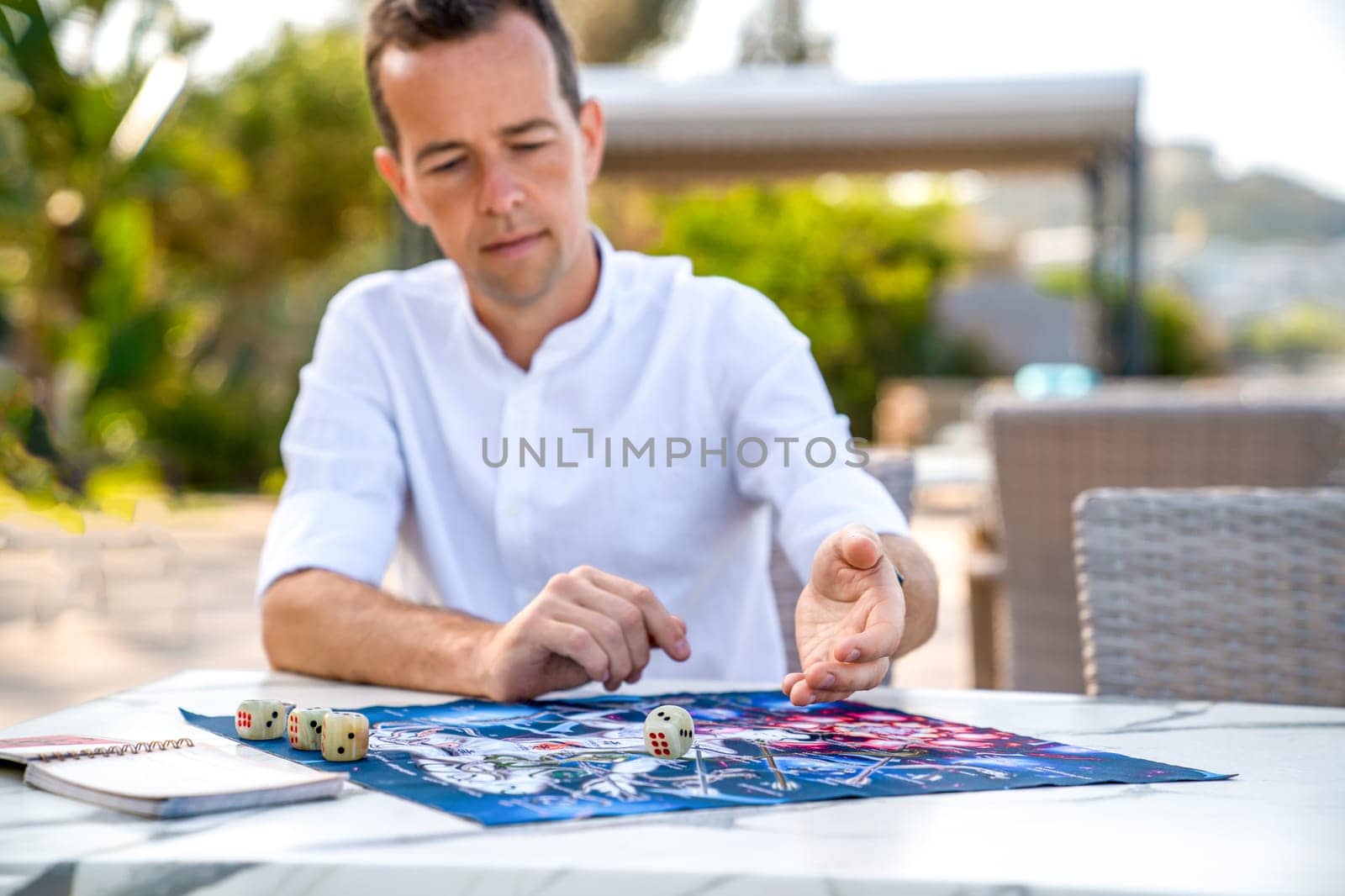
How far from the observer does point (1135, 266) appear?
25.1ft

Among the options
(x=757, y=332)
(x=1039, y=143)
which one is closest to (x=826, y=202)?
(x=1039, y=143)

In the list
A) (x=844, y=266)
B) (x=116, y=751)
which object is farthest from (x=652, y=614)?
(x=844, y=266)

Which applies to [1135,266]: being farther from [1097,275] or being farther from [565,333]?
[565,333]

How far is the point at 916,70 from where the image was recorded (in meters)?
7.89

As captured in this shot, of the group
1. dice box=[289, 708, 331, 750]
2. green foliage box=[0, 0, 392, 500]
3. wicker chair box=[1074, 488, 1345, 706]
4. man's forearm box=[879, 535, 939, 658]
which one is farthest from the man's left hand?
green foliage box=[0, 0, 392, 500]

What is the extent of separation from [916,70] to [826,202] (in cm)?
642

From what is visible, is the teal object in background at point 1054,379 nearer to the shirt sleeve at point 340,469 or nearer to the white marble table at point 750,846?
the shirt sleeve at point 340,469

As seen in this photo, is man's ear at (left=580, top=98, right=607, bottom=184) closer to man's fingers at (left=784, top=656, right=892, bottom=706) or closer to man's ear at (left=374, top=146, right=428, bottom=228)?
man's ear at (left=374, top=146, right=428, bottom=228)

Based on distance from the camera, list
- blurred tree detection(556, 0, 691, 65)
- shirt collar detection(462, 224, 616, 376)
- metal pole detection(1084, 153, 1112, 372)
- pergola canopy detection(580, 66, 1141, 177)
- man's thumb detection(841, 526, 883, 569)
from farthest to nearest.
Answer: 1. blurred tree detection(556, 0, 691, 65)
2. metal pole detection(1084, 153, 1112, 372)
3. pergola canopy detection(580, 66, 1141, 177)
4. shirt collar detection(462, 224, 616, 376)
5. man's thumb detection(841, 526, 883, 569)

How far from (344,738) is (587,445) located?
32.2 inches

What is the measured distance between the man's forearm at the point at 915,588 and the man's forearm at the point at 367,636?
39 cm

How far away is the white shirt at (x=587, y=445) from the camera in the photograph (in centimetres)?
162

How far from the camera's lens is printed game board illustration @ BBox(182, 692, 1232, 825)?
78 cm

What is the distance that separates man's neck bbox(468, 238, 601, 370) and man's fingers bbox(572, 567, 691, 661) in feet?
2.02
